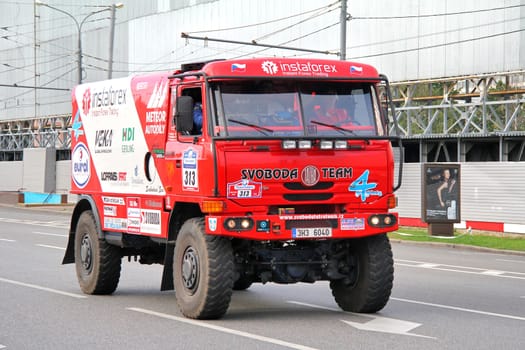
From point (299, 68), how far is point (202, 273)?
8.46ft

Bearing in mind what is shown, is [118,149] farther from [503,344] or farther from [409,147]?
[409,147]

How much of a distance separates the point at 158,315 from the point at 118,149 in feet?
9.53

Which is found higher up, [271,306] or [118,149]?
[118,149]

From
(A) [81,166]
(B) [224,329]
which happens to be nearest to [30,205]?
(A) [81,166]

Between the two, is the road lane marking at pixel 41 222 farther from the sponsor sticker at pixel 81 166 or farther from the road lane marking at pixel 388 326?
→ the road lane marking at pixel 388 326

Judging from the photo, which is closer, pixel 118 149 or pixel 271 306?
pixel 271 306

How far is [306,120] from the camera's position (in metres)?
11.8

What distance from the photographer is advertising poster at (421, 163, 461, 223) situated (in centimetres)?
3136

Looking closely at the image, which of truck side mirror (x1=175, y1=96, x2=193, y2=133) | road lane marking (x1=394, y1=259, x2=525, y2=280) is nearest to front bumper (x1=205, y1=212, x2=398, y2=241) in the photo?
truck side mirror (x1=175, y1=96, x2=193, y2=133)

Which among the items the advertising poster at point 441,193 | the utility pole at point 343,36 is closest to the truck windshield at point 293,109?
the advertising poster at point 441,193

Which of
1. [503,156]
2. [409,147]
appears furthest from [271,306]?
[409,147]

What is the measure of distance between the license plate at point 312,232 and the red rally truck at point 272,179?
0.04 feet

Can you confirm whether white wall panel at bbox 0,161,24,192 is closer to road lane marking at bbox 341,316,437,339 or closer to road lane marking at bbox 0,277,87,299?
road lane marking at bbox 0,277,87,299

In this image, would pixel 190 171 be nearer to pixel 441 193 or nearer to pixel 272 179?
pixel 272 179
